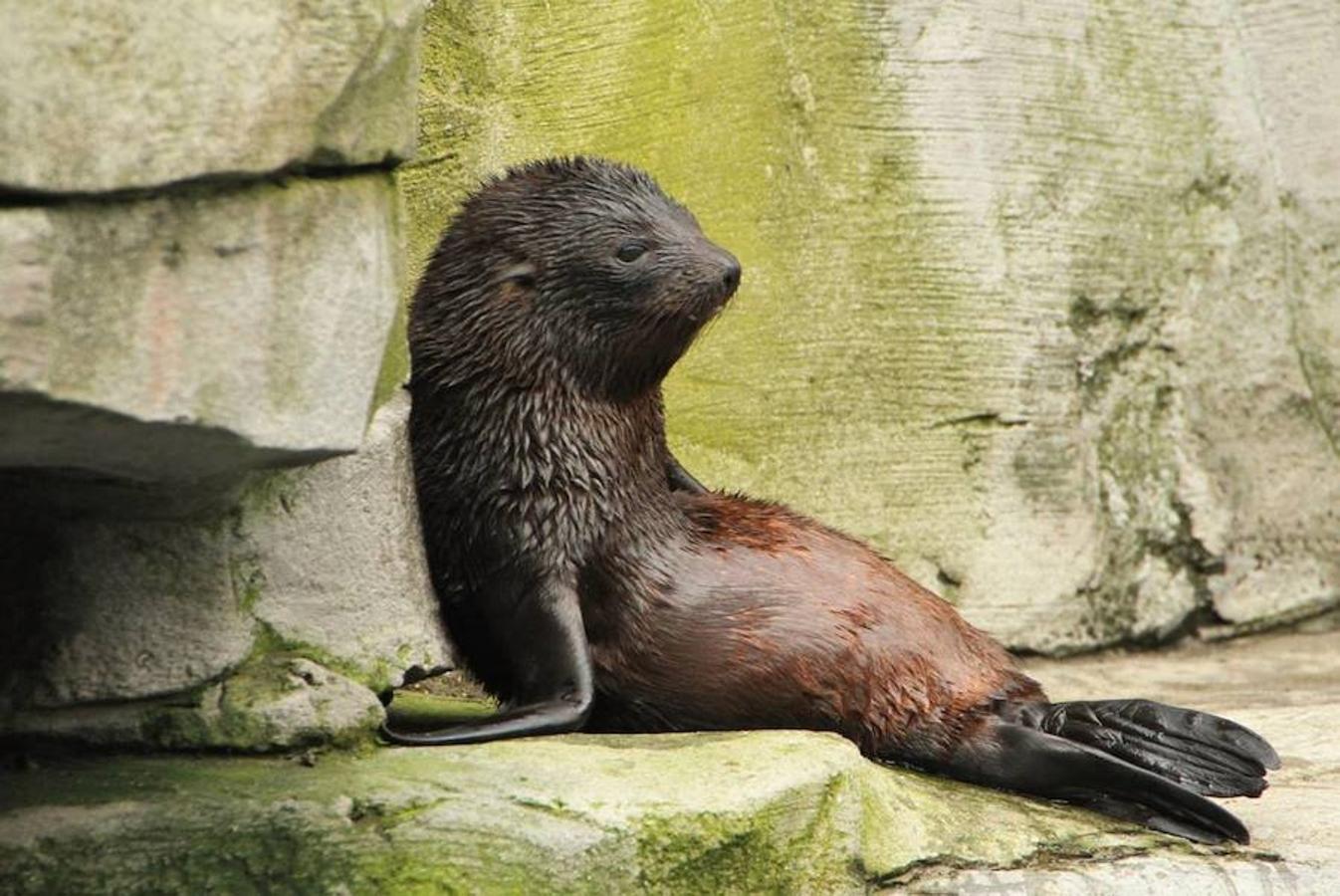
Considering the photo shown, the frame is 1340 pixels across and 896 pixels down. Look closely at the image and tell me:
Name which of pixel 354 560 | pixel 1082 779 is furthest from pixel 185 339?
pixel 1082 779

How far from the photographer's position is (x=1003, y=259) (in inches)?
276

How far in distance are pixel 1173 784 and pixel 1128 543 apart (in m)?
2.38

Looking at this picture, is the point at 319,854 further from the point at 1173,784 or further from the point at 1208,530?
the point at 1208,530

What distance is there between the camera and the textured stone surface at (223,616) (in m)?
4.30

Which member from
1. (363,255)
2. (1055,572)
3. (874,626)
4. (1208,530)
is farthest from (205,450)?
(1208,530)

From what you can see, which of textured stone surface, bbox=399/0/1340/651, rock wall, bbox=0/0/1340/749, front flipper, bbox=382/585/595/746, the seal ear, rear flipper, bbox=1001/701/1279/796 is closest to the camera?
rock wall, bbox=0/0/1340/749

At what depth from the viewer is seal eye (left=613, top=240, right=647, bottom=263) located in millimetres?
5219

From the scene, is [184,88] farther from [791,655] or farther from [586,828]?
[791,655]

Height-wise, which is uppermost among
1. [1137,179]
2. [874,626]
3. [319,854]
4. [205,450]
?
[1137,179]

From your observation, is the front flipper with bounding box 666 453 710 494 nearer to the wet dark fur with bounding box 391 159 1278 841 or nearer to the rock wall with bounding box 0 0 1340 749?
the wet dark fur with bounding box 391 159 1278 841

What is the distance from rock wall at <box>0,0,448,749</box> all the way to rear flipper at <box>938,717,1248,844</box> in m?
1.47

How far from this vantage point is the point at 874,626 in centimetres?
521

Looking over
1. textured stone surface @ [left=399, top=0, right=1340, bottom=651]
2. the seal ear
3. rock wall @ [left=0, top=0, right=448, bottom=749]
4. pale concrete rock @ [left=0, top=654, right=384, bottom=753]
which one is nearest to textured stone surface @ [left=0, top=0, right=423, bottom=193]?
rock wall @ [left=0, top=0, right=448, bottom=749]

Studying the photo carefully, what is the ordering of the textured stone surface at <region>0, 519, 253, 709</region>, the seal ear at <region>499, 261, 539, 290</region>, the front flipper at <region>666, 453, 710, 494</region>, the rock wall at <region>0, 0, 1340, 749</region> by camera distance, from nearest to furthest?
the textured stone surface at <region>0, 519, 253, 709</region> < the rock wall at <region>0, 0, 1340, 749</region> < the seal ear at <region>499, 261, 539, 290</region> < the front flipper at <region>666, 453, 710, 494</region>
